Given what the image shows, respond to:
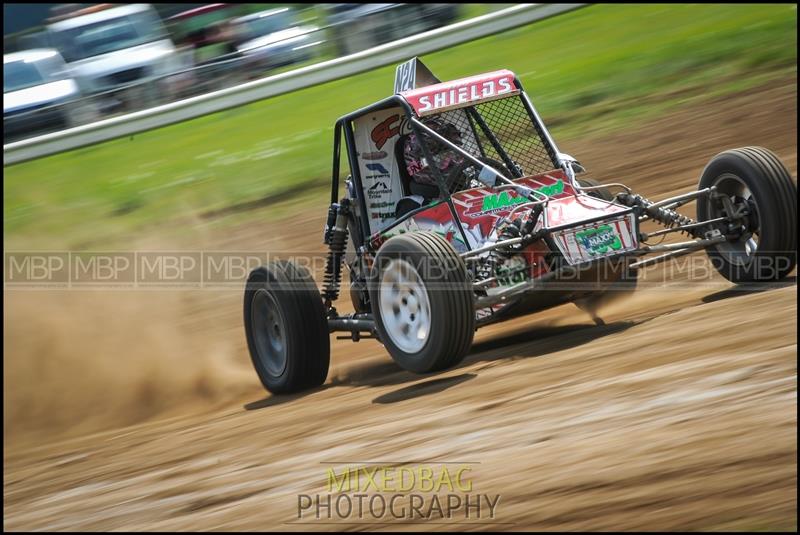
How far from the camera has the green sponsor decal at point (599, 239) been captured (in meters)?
5.89

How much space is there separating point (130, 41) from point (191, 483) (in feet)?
43.9

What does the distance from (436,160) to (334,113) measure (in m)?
8.12

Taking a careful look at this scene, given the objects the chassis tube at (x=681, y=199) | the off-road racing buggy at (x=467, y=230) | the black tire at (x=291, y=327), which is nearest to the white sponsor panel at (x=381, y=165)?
the off-road racing buggy at (x=467, y=230)

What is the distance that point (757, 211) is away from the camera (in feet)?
20.2

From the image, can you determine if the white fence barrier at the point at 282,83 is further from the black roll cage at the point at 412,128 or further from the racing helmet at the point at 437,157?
the racing helmet at the point at 437,157

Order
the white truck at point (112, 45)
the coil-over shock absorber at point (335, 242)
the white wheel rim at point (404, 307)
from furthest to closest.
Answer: the white truck at point (112, 45) < the coil-over shock absorber at point (335, 242) < the white wheel rim at point (404, 307)

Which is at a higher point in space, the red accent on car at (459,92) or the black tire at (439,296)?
the red accent on car at (459,92)

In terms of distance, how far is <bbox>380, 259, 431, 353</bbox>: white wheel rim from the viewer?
5.75m

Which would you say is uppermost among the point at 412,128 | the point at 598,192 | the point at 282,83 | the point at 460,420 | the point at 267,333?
the point at 282,83

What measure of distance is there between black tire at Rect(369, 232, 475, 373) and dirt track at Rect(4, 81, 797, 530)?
7.3 inches

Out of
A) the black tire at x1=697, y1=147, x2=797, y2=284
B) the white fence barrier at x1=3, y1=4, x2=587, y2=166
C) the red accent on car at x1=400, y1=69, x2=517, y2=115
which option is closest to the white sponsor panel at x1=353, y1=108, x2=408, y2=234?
the red accent on car at x1=400, y1=69, x2=517, y2=115

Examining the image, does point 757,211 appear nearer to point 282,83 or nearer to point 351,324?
point 351,324

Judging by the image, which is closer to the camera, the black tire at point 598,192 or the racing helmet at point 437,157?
the racing helmet at point 437,157

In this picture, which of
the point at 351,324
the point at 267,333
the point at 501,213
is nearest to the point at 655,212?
the point at 501,213
